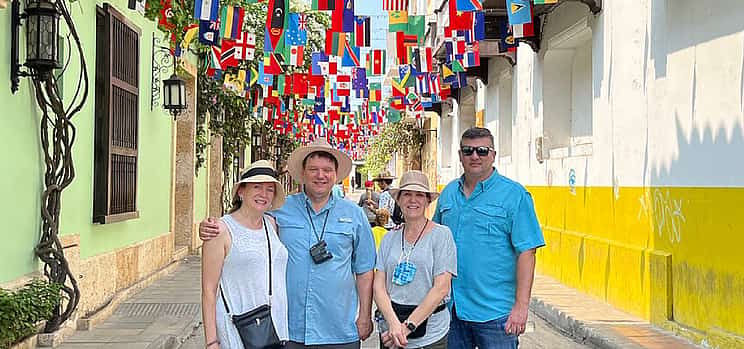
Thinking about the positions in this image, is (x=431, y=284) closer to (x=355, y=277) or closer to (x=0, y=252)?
(x=355, y=277)

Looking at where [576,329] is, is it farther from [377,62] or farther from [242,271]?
[377,62]

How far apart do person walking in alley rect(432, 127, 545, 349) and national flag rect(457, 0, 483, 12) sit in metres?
6.39

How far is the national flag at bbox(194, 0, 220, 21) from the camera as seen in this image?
1137 cm

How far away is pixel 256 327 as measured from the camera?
4.39 metres

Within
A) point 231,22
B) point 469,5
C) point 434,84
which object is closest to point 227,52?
point 231,22

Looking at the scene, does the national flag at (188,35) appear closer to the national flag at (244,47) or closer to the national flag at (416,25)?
the national flag at (244,47)

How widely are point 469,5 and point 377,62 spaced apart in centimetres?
615

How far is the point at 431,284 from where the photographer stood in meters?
4.78

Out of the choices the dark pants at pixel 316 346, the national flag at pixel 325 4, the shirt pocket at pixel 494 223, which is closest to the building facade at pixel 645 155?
the national flag at pixel 325 4

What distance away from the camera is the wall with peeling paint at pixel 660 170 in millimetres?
8070

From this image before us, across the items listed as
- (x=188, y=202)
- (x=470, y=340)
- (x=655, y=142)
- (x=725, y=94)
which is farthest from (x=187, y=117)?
(x=470, y=340)

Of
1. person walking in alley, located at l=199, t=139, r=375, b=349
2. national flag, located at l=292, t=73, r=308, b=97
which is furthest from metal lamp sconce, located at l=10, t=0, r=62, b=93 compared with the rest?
national flag, located at l=292, t=73, r=308, b=97

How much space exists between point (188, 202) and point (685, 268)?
12061 mm

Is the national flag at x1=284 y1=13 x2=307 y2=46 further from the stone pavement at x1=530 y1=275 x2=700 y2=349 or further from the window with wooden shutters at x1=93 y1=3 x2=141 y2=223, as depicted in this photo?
the stone pavement at x1=530 y1=275 x2=700 y2=349
